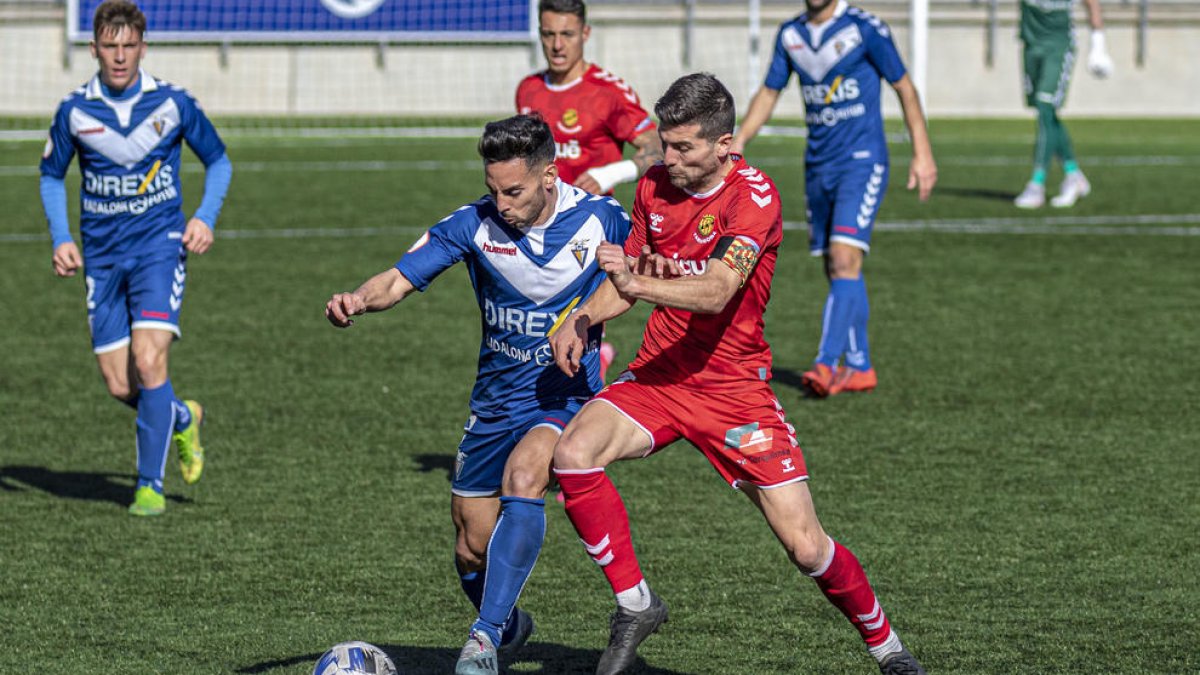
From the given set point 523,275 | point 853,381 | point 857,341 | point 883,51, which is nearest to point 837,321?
point 857,341

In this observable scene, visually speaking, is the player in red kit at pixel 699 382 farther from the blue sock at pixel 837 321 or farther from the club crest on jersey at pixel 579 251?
the blue sock at pixel 837 321

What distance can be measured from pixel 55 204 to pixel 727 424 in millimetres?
3892

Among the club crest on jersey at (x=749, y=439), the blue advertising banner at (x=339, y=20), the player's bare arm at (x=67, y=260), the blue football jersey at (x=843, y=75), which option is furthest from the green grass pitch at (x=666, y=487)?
the blue advertising banner at (x=339, y=20)

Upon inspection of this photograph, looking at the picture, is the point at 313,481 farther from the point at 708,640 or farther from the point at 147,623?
the point at 708,640

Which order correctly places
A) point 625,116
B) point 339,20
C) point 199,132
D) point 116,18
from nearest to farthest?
point 116,18 → point 199,132 → point 625,116 → point 339,20

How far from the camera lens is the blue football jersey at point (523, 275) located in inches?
233

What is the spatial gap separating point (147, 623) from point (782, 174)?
16.1 meters

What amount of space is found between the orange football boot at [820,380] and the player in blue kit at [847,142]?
0.8 inches

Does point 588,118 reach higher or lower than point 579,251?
higher

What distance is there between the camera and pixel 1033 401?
33.1ft

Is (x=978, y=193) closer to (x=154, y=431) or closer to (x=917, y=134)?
(x=917, y=134)

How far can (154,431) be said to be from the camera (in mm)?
8031

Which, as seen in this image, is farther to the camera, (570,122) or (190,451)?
(570,122)

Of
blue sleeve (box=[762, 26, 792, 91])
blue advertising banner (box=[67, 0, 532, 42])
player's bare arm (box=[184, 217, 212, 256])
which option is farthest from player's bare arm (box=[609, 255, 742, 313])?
blue advertising banner (box=[67, 0, 532, 42])
